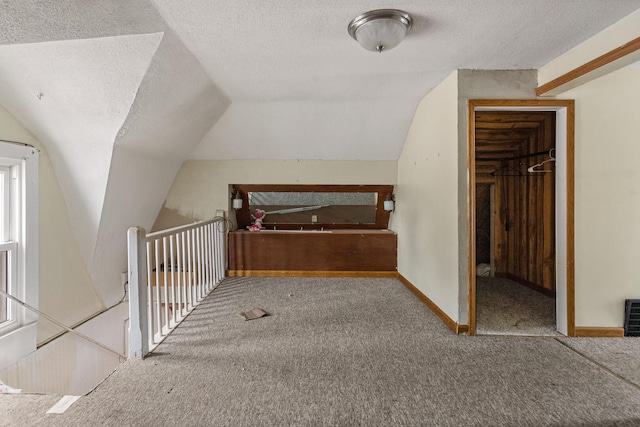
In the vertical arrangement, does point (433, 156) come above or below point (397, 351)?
above

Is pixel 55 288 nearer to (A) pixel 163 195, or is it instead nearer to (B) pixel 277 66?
(A) pixel 163 195

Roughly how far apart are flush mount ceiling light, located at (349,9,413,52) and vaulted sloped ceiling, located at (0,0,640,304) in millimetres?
50

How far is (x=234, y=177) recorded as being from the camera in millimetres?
4168

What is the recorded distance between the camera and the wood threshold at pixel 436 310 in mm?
2420

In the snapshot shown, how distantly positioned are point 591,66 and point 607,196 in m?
1.00

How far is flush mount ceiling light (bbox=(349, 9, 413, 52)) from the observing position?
1731 millimetres

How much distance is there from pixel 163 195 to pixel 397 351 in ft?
11.0

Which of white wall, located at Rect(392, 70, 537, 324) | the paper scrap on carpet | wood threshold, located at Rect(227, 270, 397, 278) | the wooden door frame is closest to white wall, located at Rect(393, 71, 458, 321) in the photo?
white wall, located at Rect(392, 70, 537, 324)

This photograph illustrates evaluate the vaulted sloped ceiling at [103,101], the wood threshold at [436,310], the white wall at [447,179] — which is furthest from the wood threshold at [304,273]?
the vaulted sloped ceiling at [103,101]

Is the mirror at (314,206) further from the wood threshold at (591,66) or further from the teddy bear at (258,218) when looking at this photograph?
the wood threshold at (591,66)

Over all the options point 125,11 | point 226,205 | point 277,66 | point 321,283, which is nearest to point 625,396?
point 321,283

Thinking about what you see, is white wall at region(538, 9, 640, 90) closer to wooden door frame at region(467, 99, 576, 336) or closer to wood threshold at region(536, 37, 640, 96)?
wood threshold at region(536, 37, 640, 96)

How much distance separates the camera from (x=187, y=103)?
279 cm

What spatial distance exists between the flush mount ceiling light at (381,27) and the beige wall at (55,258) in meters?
2.55
